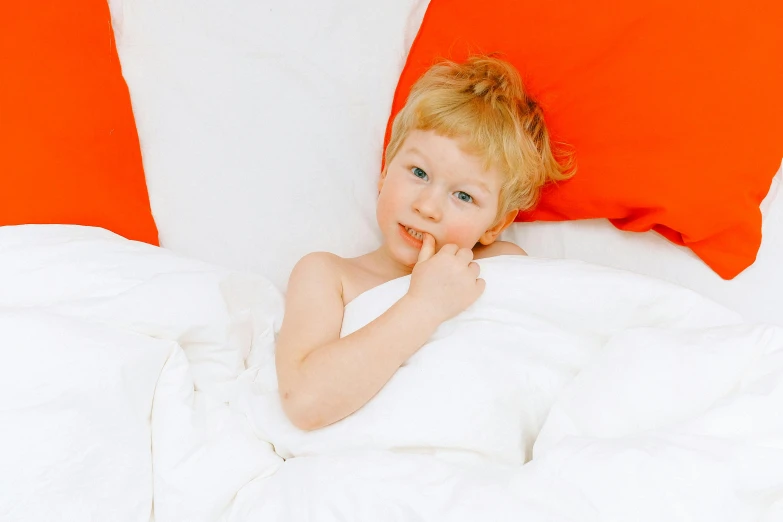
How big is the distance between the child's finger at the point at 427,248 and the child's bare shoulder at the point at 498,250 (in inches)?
6.3

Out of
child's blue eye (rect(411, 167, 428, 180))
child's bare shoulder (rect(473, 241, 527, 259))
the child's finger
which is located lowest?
child's bare shoulder (rect(473, 241, 527, 259))

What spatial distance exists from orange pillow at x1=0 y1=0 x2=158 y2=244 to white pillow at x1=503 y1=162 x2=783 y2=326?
67cm

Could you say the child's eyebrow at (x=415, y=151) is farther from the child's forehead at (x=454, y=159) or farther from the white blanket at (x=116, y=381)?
the white blanket at (x=116, y=381)

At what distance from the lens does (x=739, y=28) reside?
1.17 meters

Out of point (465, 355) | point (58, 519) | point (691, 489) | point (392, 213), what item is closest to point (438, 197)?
point (392, 213)

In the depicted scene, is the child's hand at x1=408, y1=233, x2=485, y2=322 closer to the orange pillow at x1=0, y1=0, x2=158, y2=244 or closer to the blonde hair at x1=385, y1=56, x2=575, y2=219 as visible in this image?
the blonde hair at x1=385, y1=56, x2=575, y2=219

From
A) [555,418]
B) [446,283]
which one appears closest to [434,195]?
Answer: [446,283]

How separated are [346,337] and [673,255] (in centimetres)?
59

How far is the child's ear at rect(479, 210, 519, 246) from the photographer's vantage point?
1214 millimetres

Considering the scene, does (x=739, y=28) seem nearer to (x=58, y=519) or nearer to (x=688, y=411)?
(x=688, y=411)

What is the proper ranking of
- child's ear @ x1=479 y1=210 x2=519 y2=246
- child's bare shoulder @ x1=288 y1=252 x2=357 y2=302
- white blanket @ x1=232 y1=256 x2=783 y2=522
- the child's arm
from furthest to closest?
child's ear @ x1=479 y1=210 x2=519 y2=246 < child's bare shoulder @ x1=288 y1=252 x2=357 y2=302 < the child's arm < white blanket @ x1=232 y1=256 x2=783 y2=522

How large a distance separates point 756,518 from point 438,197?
58 cm

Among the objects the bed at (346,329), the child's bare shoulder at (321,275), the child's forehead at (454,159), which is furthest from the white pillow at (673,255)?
the child's bare shoulder at (321,275)

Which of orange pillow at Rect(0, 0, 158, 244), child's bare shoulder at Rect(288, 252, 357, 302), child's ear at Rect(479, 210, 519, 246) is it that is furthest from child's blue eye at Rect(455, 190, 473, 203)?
orange pillow at Rect(0, 0, 158, 244)
